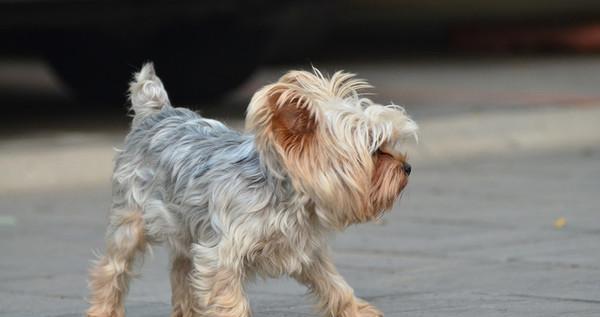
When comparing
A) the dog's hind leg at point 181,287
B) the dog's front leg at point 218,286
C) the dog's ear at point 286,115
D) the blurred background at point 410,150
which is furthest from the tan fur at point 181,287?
the dog's ear at point 286,115

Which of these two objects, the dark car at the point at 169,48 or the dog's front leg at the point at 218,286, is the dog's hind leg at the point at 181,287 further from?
the dark car at the point at 169,48

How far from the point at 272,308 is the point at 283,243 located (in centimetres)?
96

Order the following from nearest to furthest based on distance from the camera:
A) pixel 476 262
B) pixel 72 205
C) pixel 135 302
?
pixel 135 302 → pixel 476 262 → pixel 72 205

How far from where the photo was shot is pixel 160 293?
673cm

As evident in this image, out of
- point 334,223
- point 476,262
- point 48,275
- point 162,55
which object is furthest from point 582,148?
point 334,223

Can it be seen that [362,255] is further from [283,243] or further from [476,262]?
[283,243]

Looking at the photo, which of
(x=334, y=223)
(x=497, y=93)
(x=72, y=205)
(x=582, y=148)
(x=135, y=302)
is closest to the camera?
(x=334, y=223)

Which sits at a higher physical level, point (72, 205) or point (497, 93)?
point (497, 93)

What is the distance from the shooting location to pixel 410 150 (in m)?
10.8

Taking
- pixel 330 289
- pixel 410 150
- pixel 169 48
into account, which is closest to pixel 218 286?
pixel 330 289

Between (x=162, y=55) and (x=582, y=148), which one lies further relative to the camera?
(x=162, y=55)

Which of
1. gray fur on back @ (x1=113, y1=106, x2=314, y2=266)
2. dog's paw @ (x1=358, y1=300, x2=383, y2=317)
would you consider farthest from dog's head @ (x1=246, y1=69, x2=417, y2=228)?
dog's paw @ (x1=358, y1=300, x2=383, y2=317)

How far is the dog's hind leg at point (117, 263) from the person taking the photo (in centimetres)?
588

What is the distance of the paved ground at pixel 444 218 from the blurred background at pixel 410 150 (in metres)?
0.02
